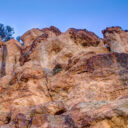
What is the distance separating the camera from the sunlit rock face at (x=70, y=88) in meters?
6.76

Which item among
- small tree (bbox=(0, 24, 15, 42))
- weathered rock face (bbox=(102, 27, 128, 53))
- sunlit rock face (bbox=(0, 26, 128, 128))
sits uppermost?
small tree (bbox=(0, 24, 15, 42))

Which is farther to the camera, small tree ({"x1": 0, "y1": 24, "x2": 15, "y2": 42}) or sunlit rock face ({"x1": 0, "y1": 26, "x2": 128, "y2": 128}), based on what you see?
small tree ({"x1": 0, "y1": 24, "x2": 15, "y2": 42})

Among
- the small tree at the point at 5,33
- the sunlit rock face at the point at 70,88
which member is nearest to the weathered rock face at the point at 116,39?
the sunlit rock face at the point at 70,88

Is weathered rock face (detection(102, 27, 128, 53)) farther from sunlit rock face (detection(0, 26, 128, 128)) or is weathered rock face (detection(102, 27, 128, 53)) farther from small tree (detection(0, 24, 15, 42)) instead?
small tree (detection(0, 24, 15, 42))

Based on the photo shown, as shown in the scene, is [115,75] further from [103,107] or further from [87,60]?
[103,107]

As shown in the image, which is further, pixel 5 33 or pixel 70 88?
pixel 5 33

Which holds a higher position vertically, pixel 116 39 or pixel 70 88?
pixel 116 39

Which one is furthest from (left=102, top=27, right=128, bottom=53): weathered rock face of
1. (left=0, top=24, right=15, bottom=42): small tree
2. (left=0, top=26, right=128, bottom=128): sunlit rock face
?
(left=0, top=24, right=15, bottom=42): small tree

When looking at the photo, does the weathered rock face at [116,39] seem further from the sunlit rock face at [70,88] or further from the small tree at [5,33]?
the small tree at [5,33]

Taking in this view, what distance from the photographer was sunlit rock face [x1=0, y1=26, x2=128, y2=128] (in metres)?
6.76

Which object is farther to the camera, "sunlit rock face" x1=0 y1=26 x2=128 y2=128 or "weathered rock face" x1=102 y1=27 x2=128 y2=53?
"weathered rock face" x1=102 y1=27 x2=128 y2=53

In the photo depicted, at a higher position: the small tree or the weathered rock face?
the small tree

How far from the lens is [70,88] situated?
11.3m

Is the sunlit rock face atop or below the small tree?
below
